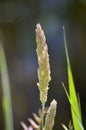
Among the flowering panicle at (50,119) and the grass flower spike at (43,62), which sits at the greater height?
the grass flower spike at (43,62)

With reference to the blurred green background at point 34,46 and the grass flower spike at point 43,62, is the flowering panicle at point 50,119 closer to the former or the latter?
the grass flower spike at point 43,62

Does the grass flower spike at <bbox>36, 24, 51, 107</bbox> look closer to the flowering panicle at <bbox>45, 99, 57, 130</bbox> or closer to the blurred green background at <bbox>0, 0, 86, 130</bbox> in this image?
the flowering panicle at <bbox>45, 99, 57, 130</bbox>

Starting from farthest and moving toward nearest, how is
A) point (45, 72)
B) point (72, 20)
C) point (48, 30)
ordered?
1. point (72, 20)
2. point (48, 30)
3. point (45, 72)

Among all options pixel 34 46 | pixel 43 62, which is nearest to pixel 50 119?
pixel 43 62

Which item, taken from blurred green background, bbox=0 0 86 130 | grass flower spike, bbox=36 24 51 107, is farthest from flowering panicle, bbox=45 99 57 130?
blurred green background, bbox=0 0 86 130

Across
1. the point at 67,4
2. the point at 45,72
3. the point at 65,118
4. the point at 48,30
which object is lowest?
the point at 65,118

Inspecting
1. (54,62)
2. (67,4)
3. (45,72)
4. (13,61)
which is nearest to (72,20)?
(67,4)

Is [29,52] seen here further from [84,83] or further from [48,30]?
[84,83]

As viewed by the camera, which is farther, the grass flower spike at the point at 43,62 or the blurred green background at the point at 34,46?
the blurred green background at the point at 34,46

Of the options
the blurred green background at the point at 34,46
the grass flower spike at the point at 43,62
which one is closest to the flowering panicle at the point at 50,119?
the grass flower spike at the point at 43,62
